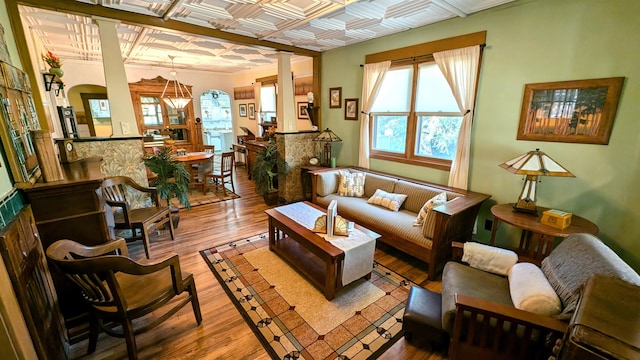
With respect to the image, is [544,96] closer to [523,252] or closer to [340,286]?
[523,252]

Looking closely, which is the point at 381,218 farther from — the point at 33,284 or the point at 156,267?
the point at 33,284

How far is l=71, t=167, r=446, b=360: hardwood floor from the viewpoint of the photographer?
175cm

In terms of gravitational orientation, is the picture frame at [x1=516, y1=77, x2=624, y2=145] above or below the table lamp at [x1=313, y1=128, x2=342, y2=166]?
above

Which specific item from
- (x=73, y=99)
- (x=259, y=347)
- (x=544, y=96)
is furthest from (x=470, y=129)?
(x=73, y=99)

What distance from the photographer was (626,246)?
2158 millimetres

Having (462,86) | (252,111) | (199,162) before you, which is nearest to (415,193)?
(462,86)

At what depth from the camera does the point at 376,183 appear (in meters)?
3.75

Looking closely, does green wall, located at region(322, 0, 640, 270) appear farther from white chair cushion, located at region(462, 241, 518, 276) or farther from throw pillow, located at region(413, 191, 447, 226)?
white chair cushion, located at region(462, 241, 518, 276)

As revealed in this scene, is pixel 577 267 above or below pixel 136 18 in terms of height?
below

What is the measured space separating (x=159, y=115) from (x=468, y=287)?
313 inches

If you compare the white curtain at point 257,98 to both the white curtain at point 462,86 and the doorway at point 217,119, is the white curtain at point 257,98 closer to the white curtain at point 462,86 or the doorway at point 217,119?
the doorway at point 217,119

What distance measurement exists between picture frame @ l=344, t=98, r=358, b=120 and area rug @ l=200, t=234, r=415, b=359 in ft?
8.30

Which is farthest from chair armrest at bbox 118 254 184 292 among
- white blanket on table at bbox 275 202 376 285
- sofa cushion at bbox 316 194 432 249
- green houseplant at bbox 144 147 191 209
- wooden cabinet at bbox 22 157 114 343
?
sofa cushion at bbox 316 194 432 249

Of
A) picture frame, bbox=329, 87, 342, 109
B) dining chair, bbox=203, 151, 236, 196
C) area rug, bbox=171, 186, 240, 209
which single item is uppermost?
picture frame, bbox=329, 87, 342, 109
